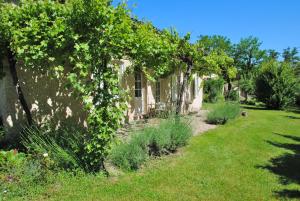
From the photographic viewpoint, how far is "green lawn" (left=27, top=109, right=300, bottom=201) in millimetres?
4551

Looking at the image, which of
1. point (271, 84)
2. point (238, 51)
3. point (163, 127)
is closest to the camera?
point (163, 127)

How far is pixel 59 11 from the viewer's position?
5.00 metres

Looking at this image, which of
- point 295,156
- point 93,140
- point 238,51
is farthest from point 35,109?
point 238,51

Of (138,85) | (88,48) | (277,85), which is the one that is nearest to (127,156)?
(88,48)

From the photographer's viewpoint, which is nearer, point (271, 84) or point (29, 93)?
point (29, 93)

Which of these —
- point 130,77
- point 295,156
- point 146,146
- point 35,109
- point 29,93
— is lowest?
point 295,156

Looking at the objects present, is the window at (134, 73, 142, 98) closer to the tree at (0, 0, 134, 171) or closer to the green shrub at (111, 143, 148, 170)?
the green shrub at (111, 143, 148, 170)

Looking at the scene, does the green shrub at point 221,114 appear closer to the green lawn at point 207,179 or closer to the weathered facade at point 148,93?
the weathered facade at point 148,93

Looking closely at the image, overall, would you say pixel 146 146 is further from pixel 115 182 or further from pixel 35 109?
pixel 35 109

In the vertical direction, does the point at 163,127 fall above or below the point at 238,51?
below

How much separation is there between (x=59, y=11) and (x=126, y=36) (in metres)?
1.42

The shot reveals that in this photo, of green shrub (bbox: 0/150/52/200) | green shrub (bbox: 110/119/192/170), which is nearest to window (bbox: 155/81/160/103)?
green shrub (bbox: 110/119/192/170)

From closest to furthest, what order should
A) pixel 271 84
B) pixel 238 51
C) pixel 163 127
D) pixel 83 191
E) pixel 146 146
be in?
pixel 83 191 → pixel 146 146 → pixel 163 127 → pixel 271 84 → pixel 238 51

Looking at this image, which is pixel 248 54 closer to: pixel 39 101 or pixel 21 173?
pixel 39 101
